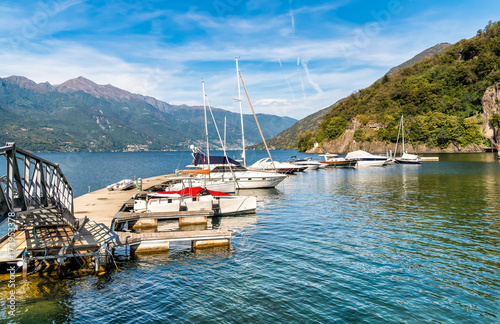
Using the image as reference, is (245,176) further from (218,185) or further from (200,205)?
(200,205)

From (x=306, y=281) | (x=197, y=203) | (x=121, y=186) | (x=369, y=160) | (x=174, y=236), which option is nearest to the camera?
(x=306, y=281)

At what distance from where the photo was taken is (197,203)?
2561 centimetres

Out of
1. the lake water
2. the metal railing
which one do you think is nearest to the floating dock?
the metal railing

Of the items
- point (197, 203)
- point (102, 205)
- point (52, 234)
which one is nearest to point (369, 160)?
point (197, 203)

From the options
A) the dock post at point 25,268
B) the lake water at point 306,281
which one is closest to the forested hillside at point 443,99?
the lake water at point 306,281

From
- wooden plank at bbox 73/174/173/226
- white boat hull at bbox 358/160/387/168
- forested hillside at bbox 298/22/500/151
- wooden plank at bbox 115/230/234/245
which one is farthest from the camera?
forested hillside at bbox 298/22/500/151

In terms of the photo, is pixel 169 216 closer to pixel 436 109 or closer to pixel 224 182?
pixel 224 182

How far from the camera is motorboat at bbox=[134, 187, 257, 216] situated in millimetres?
24969

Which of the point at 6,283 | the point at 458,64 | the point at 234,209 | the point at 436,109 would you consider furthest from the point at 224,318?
the point at 458,64

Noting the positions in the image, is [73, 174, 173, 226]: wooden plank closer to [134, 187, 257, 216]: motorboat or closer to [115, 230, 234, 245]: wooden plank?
[134, 187, 257, 216]: motorboat

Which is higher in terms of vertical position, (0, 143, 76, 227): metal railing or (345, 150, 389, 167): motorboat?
(0, 143, 76, 227): metal railing

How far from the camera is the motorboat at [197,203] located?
25.0 metres

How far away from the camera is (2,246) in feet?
45.0

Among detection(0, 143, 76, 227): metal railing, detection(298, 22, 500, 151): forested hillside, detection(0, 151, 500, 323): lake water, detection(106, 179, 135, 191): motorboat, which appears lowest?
detection(0, 151, 500, 323): lake water
